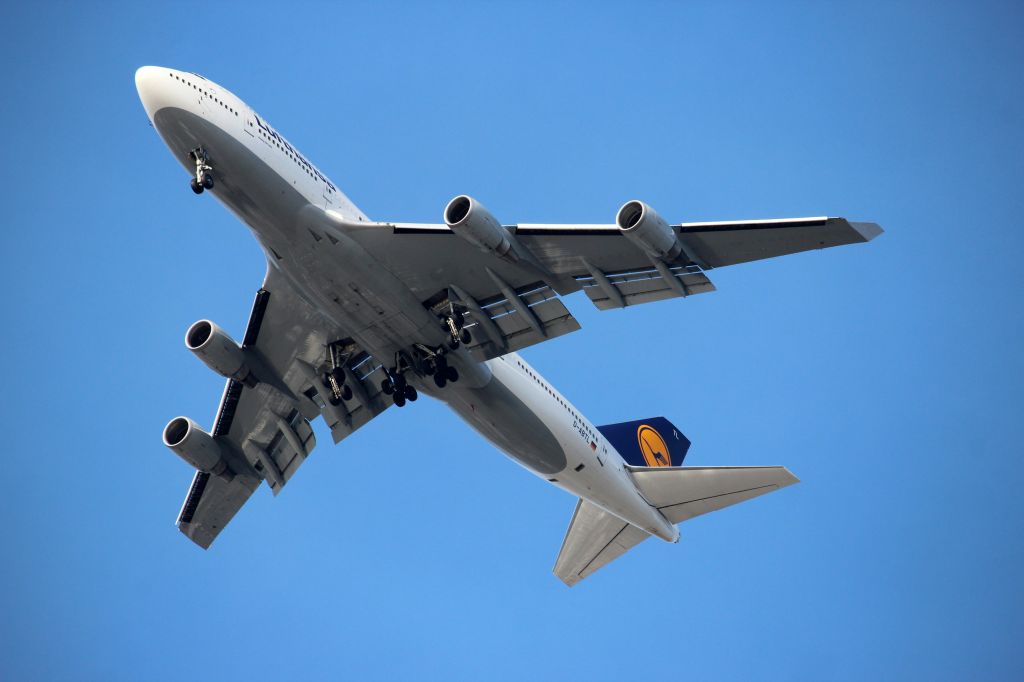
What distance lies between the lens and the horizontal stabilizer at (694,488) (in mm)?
29391

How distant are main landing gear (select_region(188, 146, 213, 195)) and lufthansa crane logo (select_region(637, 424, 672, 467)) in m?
16.5

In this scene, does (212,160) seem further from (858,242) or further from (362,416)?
(858,242)

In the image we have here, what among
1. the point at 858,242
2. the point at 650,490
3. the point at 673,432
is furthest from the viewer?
the point at 673,432

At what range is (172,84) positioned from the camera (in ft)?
75.4

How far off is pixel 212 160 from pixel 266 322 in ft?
19.8

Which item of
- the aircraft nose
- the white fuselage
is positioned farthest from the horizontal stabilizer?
the aircraft nose

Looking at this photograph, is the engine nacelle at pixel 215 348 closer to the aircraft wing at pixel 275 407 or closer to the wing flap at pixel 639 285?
the aircraft wing at pixel 275 407

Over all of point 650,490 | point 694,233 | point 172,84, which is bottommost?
point 650,490

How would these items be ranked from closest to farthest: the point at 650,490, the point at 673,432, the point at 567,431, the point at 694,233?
1. the point at 694,233
2. the point at 567,431
3. the point at 650,490
4. the point at 673,432

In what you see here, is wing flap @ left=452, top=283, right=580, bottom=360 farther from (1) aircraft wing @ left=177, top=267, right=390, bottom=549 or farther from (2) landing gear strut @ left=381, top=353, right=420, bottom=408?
(1) aircraft wing @ left=177, top=267, right=390, bottom=549

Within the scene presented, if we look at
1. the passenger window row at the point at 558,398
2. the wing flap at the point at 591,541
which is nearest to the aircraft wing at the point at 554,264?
the passenger window row at the point at 558,398

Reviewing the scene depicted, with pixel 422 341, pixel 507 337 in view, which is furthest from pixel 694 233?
pixel 422 341

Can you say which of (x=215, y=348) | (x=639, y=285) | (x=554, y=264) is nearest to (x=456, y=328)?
(x=554, y=264)

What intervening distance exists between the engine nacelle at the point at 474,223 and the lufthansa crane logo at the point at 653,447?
1227cm
